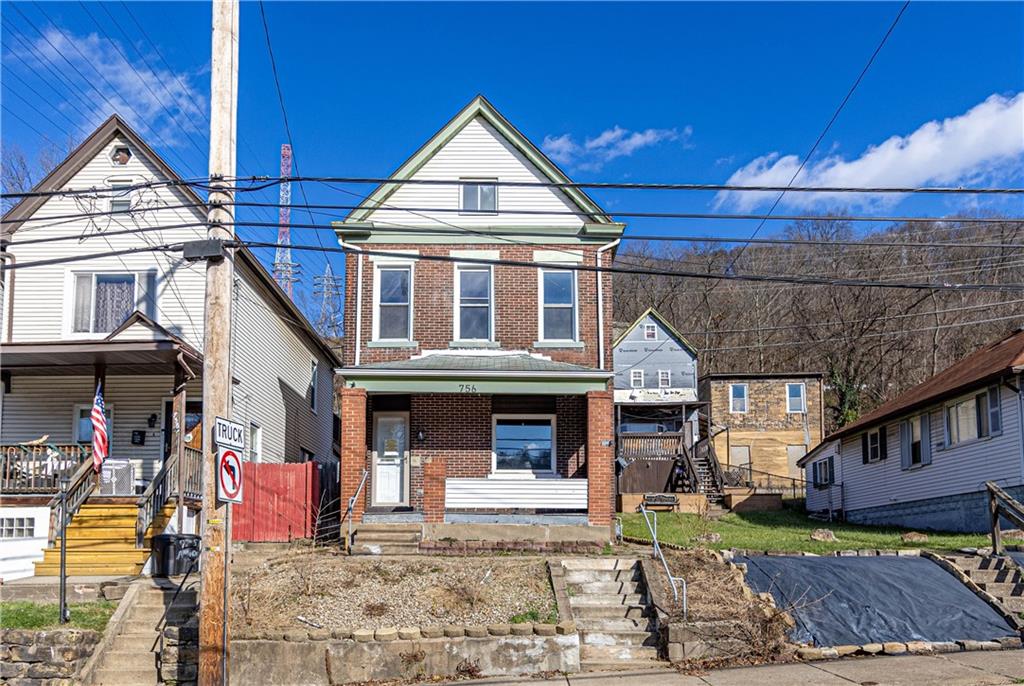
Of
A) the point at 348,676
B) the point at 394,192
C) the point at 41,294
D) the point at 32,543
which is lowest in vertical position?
the point at 348,676

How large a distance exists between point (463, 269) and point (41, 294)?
33.1ft

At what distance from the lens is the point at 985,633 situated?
1329 cm

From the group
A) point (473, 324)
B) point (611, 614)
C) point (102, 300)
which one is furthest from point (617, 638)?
point (102, 300)

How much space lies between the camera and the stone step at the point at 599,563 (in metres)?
15.7

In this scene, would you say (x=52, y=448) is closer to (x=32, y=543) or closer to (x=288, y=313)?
(x=32, y=543)

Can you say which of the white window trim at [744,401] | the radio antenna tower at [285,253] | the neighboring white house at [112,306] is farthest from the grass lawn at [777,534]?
the radio antenna tower at [285,253]

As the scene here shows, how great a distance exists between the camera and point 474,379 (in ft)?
64.2

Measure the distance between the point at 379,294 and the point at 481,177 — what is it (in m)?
3.62

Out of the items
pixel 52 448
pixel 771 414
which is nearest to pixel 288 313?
pixel 52 448

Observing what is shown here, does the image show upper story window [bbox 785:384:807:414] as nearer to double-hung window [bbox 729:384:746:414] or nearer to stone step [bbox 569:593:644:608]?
double-hung window [bbox 729:384:746:414]

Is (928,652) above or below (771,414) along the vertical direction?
below

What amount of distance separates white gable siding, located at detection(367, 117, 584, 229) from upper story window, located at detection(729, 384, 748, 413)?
26210 mm

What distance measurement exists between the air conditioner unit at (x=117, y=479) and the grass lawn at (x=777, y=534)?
36.3ft

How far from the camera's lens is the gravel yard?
13.4 m
